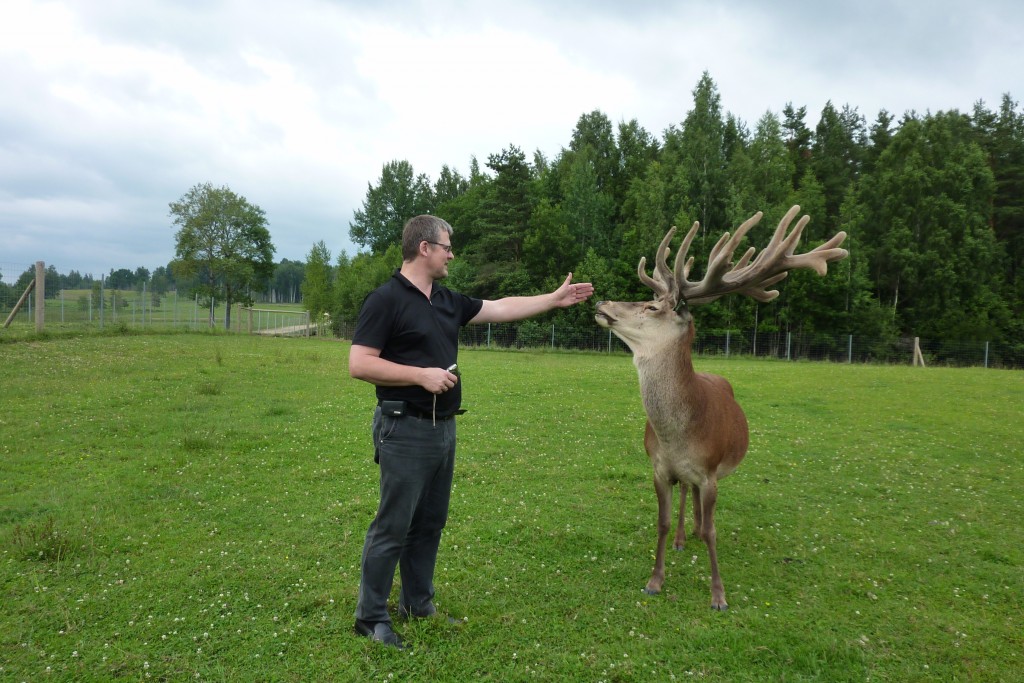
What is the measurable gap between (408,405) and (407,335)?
47cm

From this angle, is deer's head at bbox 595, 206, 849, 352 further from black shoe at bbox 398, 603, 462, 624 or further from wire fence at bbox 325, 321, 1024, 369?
wire fence at bbox 325, 321, 1024, 369

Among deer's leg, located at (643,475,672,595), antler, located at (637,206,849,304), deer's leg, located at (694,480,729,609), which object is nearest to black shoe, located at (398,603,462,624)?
deer's leg, located at (643,475,672,595)

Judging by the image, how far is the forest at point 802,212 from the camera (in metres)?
42.8

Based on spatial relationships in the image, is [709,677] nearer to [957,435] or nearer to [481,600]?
[481,600]

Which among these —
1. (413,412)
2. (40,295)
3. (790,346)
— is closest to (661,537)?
(413,412)

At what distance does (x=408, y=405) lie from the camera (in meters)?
4.09

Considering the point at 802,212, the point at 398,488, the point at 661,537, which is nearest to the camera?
the point at 398,488

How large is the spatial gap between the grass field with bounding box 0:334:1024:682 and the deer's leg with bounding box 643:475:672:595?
6.7 inches

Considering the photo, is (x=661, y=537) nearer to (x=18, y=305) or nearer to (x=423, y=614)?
(x=423, y=614)

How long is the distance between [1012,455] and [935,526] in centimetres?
537

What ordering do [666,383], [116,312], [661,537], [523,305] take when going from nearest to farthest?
1. [523,305]
2. [666,383]
3. [661,537]
4. [116,312]

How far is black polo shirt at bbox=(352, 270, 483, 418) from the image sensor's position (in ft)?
13.1

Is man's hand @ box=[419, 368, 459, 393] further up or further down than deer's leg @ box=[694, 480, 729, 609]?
further up

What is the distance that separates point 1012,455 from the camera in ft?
34.9
